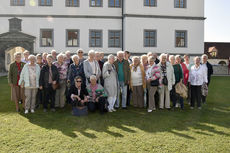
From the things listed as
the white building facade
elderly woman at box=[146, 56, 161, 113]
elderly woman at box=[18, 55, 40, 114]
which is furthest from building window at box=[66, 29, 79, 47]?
elderly woman at box=[146, 56, 161, 113]

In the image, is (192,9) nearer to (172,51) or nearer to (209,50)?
(172,51)

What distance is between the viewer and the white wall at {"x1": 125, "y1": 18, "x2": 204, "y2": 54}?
18375 mm

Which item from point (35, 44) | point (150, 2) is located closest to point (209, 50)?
point (150, 2)

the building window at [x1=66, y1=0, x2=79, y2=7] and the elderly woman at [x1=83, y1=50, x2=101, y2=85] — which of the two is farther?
the building window at [x1=66, y1=0, x2=79, y2=7]

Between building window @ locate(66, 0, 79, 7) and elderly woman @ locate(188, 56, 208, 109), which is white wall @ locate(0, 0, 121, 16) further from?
elderly woman @ locate(188, 56, 208, 109)

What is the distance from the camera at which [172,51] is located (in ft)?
62.7

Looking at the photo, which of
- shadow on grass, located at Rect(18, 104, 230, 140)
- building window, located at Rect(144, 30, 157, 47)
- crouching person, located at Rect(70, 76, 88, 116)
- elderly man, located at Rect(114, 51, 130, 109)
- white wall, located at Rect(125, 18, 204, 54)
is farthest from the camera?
building window, located at Rect(144, 30, 157, 47)

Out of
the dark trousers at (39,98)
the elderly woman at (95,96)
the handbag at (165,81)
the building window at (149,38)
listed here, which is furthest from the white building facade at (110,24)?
the elderly woman at (95,96)

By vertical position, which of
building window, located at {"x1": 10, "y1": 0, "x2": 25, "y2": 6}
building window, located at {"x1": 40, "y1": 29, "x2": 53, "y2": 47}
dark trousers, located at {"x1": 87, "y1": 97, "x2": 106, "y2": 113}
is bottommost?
dark trousers, located at {"x1": 87, "y1": 97, "x2": 106, "y2": 113}

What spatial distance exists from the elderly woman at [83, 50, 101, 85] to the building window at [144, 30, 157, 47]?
13.2m

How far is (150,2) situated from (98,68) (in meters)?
14.6

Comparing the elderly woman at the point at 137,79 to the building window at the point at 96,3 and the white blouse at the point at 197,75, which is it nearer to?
the white blouse at the point at 197,75

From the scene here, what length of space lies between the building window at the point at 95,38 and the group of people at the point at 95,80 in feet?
39.7

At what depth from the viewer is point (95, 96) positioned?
20.1 feet
